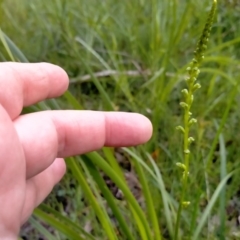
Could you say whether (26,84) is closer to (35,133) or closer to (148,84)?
(35,133)

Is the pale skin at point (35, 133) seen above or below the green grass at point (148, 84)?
above

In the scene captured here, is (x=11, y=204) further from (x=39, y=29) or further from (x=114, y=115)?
(x=39, y=29)

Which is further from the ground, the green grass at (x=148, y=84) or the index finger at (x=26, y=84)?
the index finger at (x=26, y=84)

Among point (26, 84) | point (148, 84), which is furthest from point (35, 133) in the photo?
point (148, 84)

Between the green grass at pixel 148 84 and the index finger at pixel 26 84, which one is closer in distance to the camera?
the index finger at pixel 26 84

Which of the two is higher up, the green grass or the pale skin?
the pale skin
